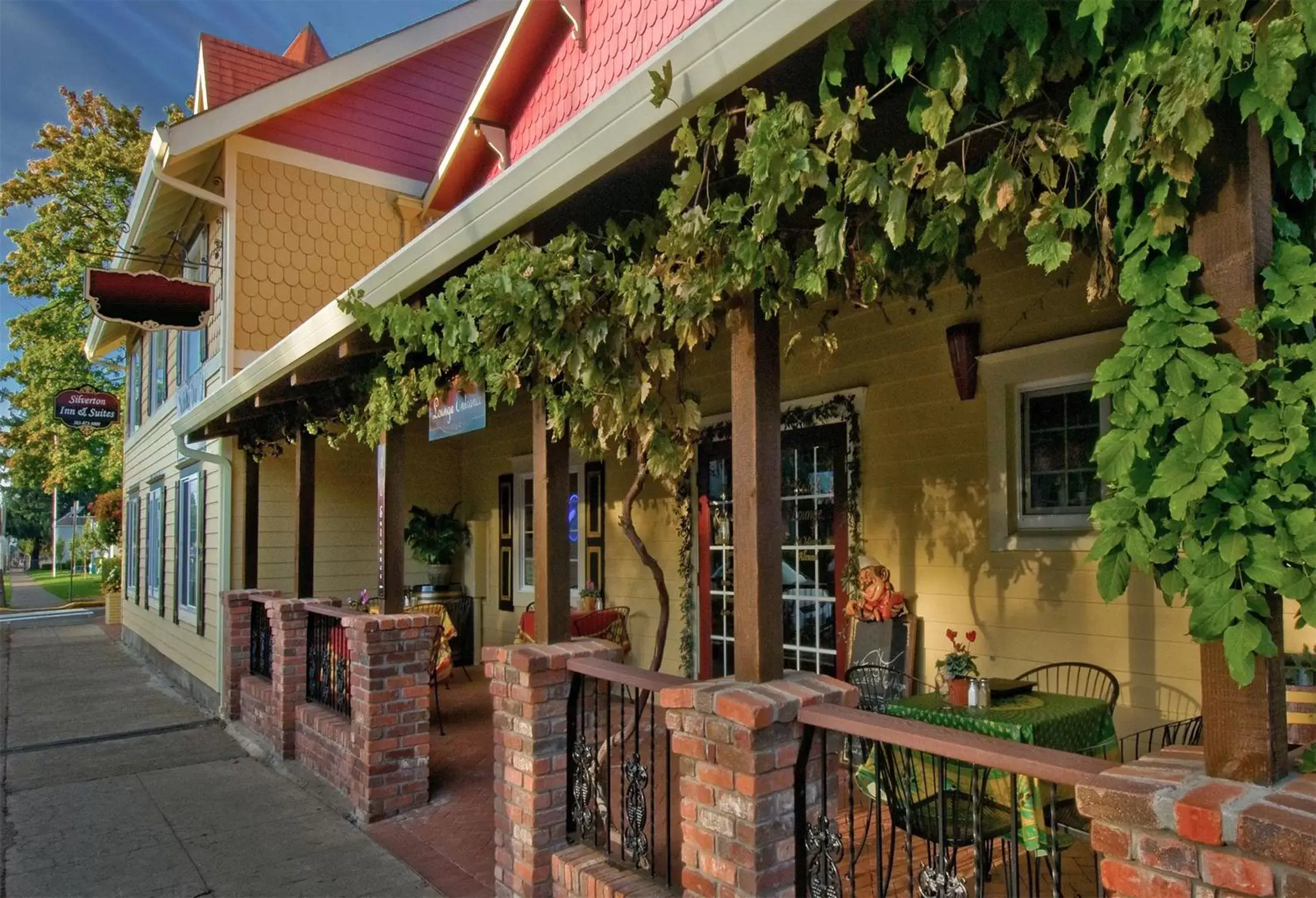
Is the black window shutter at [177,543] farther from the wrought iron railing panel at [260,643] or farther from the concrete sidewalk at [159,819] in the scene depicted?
the wrought iron railing panel at [260,643]

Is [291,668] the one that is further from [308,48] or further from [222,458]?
[308,48]

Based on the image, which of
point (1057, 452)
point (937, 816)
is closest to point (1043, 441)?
point (1057, 452)

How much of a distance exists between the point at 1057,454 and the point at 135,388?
14.7 metres

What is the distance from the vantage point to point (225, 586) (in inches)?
321

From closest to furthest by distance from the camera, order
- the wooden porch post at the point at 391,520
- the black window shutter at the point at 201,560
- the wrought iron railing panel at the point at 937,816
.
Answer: the wrought iron railing panel at the point at 937,816 < the wooden porch post at the point at 391,520 < the black window shutter at the point at 201,560

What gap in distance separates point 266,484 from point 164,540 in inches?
168

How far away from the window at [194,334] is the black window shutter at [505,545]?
11.5 ft

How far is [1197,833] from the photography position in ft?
5.22

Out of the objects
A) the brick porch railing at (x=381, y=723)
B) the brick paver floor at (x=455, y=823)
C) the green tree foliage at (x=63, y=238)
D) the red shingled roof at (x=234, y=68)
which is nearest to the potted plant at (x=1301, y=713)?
the brick paver floor at (x=455, y=823)

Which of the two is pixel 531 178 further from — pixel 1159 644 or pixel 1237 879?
pixel 1159 644

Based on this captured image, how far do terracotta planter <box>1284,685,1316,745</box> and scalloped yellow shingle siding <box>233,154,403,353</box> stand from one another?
830 centimetres

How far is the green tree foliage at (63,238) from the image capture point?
18641 millimetres

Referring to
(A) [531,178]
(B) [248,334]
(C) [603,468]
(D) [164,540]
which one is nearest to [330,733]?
(C) [603,468]

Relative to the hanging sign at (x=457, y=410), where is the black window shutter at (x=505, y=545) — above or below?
below
